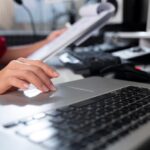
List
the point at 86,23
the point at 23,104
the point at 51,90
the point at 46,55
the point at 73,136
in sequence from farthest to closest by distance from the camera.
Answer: the point at 86,23
the point at 46,55
the point at 51,90
the point at 23,104
the point at 73,136

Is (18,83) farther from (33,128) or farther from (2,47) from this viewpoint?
(2,47)

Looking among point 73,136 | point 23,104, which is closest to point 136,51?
point 23,104

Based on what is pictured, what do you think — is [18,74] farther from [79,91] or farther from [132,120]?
[132,120]

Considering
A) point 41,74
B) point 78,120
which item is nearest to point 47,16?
point 41,74

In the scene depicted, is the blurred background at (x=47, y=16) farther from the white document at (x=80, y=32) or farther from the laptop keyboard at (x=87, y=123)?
the laptop keyboard at (x=87, y=123)

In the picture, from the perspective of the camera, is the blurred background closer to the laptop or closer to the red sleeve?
the red sleeve

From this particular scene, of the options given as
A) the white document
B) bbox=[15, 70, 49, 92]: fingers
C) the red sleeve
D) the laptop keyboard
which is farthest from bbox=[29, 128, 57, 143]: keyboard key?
the red sleeve

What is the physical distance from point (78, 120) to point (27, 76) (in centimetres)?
24

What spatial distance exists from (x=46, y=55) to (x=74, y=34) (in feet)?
0.41

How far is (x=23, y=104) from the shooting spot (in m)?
0.49

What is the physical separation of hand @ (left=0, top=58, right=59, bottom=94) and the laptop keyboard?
0.14 metres

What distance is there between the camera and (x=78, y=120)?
368 mm

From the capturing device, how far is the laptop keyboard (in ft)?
0.98

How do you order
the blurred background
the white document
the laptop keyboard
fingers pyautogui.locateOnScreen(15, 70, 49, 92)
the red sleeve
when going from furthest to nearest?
the blurred background, the red sleeve, the white document, fingers pyautogui.locateOnScreen(15, 70, 49, 92), the laptop keyboard
